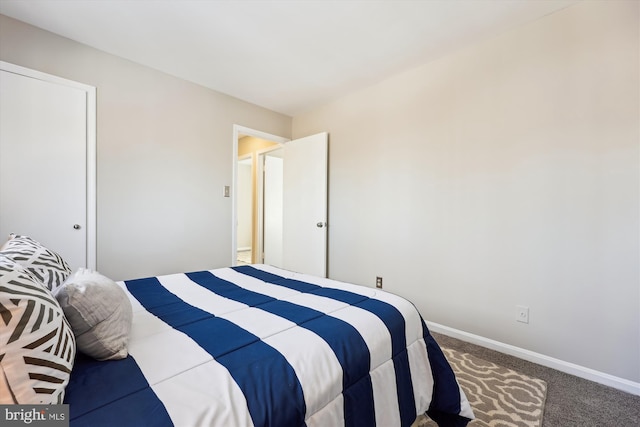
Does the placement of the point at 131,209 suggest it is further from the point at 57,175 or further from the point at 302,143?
the point at 302,143

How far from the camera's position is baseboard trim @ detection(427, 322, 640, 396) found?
1768 millimetres

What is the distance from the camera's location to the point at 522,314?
2.16m

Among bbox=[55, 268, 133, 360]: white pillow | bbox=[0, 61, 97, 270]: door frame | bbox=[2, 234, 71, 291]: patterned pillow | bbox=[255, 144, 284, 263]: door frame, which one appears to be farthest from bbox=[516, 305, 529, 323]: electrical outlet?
bbox=[255, 144, 284, 263]: door frame

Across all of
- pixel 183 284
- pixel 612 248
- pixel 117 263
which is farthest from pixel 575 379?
pixel 117 263

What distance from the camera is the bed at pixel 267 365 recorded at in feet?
2.27

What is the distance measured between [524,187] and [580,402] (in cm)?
139

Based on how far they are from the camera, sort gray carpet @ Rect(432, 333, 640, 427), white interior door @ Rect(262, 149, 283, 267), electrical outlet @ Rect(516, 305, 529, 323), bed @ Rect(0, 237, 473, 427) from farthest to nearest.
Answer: white interior door @ Rect(262, 149, 283, 267) < electrical outlet @ Rect(516, 305, 529, 323) < gray carpet @ Rect(432, 333, 640, 427) < bed @ Rect(0, 237, 473, 427)

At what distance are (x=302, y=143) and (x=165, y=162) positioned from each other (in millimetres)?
1635

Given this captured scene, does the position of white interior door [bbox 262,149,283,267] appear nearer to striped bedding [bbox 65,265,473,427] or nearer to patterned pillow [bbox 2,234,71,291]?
striped bedding [bbox 65,265,473,427]

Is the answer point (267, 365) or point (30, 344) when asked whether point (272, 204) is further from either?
point (30, 344)

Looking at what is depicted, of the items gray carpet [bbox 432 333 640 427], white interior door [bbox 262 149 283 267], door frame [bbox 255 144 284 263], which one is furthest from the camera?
door frame [bbox 255 144 284 263]

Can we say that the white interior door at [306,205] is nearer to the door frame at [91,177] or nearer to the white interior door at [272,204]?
the white interior door at [272,204]

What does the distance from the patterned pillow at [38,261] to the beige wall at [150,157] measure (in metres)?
1.49

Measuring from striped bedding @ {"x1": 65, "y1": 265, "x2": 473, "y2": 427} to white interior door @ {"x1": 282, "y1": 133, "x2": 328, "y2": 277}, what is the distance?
187 cm
